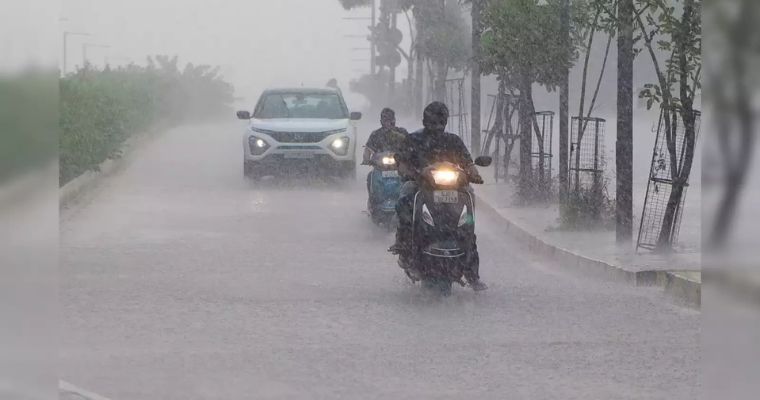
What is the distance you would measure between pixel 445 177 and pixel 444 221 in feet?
1.06

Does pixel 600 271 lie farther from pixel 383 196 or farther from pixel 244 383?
pixel 244 383

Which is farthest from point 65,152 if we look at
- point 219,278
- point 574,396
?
point 574,396

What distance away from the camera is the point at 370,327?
9.12 metres

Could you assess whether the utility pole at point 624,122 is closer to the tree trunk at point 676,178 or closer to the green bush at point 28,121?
the tree trunk at point 676,178

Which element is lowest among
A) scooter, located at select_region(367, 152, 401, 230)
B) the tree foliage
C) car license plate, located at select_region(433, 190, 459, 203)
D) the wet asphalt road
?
the wet asphalt road

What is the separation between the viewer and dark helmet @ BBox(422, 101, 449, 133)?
1049cm

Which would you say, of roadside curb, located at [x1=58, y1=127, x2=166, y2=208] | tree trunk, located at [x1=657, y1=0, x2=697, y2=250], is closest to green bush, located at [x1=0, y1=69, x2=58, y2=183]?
tree trunk, located at [x1=657, y1=0, x2=697, y2=250]

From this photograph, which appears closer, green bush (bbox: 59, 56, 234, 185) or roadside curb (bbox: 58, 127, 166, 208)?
roadside curb (bbox: 58, 127, 166, 208)

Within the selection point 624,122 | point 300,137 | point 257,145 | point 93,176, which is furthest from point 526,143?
point 93,176

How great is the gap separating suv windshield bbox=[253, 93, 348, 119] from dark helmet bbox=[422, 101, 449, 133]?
14.5m

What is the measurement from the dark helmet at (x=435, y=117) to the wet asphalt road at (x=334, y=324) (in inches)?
51.0

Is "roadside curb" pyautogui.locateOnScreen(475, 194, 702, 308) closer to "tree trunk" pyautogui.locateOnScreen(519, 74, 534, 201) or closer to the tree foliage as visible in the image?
the tree foliage

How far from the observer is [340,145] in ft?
78.0

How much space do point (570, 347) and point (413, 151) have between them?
8.92 feet
